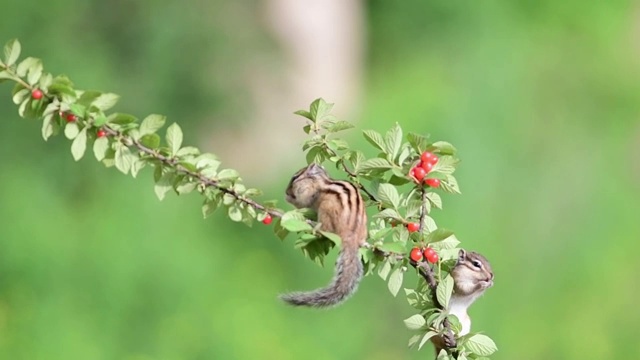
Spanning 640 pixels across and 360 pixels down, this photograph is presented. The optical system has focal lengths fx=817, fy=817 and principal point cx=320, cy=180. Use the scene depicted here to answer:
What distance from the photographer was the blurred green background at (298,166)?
1.42 m

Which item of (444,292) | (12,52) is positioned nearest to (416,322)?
(444,292)

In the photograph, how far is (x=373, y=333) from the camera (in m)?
1.47

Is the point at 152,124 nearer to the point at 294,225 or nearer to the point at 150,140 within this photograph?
the point at 150,140

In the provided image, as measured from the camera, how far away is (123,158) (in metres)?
0.60

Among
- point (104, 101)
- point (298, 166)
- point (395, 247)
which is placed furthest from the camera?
point (298, 166)

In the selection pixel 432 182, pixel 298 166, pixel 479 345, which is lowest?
pixel 479 345

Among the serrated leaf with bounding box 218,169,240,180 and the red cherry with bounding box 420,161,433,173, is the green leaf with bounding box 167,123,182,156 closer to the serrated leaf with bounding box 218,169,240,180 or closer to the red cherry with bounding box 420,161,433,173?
the serrated leaf with bounding box 218,169,240,180

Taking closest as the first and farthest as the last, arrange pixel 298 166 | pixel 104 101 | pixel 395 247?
pixel 395 247 → pixel 104 101 → pixel 298 166

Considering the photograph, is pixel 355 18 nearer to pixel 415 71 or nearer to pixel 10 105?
pixel 415 71

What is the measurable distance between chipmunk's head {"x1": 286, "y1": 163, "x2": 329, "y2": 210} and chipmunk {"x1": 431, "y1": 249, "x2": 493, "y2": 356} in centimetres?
14

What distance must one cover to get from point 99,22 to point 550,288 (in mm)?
946

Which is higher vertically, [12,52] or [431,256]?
[12,52]

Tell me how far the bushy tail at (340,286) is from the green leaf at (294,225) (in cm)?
6

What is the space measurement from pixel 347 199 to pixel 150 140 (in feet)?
0.52
